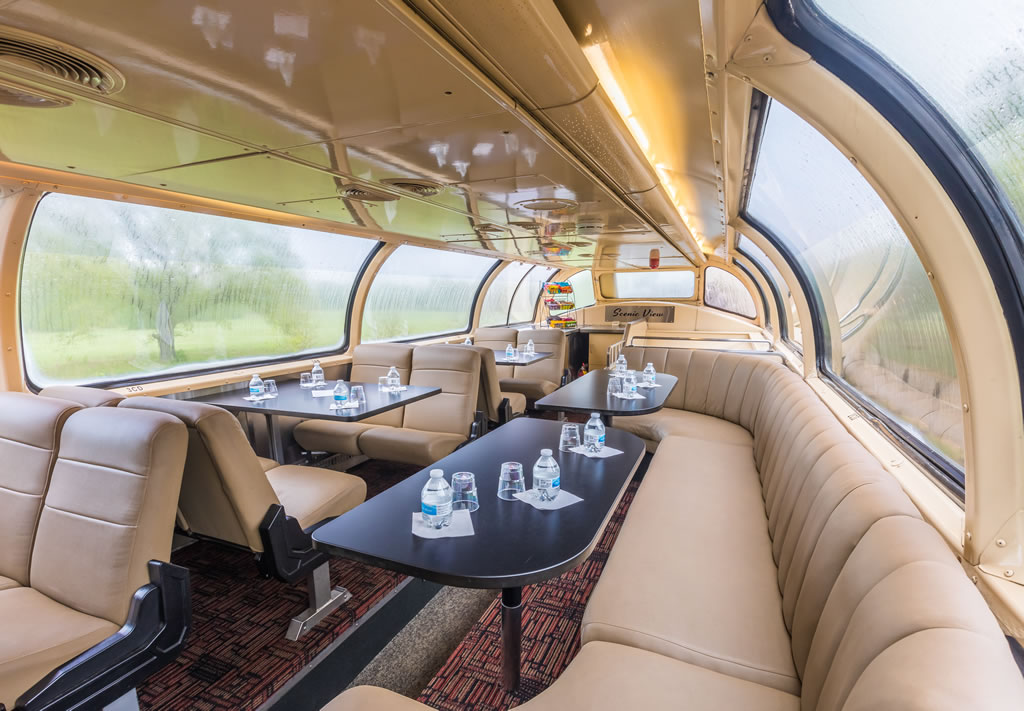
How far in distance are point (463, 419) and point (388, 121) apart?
2.54m

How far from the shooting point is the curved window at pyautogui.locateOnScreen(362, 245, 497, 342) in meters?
6.22

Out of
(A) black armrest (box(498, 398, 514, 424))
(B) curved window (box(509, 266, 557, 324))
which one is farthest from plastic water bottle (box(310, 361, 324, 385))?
(B) curved window (box(509, 266, 557, 324))

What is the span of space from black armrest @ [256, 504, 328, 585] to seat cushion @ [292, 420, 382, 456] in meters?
1.70

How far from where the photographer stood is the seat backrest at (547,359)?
20.6 ft

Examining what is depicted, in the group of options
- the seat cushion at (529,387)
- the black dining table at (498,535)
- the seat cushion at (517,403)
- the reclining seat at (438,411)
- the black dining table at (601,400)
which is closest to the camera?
the black dining table at (498,535)

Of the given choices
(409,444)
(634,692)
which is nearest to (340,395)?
(409,444)

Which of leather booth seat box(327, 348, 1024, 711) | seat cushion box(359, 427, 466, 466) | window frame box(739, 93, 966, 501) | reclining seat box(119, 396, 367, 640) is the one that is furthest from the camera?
seat cushion box(359, 427, 466, 466)

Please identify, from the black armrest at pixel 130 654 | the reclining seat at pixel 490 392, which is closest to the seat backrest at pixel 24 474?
the black armrest at pixel 130 654

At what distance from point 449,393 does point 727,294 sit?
27.0ft

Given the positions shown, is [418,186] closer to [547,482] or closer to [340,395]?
[340,395]

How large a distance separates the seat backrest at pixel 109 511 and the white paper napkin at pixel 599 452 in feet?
5.33

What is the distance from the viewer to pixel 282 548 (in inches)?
83.0

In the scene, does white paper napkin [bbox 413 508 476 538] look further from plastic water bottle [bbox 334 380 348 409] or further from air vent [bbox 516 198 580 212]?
air vent [bbox 516 198 580 212]

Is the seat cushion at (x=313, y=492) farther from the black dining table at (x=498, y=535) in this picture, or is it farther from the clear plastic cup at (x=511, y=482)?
the clear plastic cup at (x=511, y=482)
